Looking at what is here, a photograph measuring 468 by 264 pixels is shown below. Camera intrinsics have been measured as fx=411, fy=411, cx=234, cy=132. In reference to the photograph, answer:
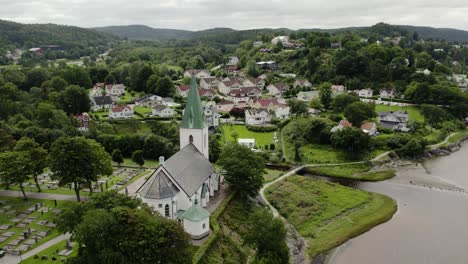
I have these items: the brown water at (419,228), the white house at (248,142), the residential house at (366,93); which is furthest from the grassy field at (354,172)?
the residential house at (366,93)

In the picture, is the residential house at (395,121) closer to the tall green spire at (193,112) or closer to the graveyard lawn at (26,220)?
the tall green spire at (193,112)

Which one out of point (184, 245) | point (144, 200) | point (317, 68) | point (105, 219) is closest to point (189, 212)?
point (144, 200)

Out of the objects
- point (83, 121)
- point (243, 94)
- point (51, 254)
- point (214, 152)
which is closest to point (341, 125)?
point (214, 152)

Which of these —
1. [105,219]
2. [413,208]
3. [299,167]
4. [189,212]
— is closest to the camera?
[105,219]

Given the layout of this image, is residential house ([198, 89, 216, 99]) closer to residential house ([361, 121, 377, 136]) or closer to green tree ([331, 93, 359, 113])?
green tree ([331, 93, 359, 113])

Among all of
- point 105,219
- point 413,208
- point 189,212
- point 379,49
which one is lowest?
point 413,208

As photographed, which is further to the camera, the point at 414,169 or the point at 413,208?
the point at 414,169

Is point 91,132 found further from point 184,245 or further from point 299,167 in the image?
point 184,245

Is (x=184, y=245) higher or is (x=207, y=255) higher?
(x=184, y=245)

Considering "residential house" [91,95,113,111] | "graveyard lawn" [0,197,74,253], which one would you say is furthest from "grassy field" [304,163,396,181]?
"residential house" [91,95,113,111]
